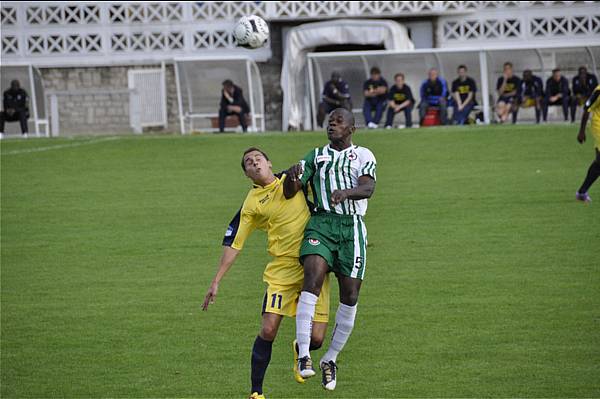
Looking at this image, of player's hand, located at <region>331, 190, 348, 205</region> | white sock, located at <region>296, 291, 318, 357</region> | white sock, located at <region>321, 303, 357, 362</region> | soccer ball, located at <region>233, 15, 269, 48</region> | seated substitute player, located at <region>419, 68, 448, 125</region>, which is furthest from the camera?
seated substitute player, located at <region>419, 68, 448, 125</region>

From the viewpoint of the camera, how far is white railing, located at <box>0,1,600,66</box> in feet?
129

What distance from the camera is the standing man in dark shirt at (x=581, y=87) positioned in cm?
3353

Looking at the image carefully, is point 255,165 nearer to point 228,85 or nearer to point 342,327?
point 342,327

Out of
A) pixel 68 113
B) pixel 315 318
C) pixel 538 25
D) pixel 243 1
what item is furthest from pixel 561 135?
pixel 315 318

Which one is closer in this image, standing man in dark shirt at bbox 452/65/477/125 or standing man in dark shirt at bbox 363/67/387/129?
standing man in dark shirt at bbox 452/65/477/125

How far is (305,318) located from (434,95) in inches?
983

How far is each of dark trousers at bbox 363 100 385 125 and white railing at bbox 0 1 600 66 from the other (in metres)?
6.17

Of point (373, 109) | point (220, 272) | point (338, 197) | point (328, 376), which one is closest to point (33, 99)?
point (373, 109)

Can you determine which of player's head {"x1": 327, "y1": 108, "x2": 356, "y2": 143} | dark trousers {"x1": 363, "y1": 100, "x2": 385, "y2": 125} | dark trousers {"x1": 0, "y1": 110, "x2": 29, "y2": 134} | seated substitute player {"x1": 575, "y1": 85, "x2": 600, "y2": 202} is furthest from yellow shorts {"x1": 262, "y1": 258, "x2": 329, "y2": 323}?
dark trousers {"x1": 0, "y1": 110, "x2": 29, "y2": 134}

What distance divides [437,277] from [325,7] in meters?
25.0

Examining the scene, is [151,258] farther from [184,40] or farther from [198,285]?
[184,40]

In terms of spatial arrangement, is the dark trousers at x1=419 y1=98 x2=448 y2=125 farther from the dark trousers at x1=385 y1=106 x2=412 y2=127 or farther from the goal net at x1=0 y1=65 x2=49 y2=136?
the goal net at x1=0 y1=65 x2=49 y2=136

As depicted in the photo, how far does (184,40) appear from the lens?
40781mm

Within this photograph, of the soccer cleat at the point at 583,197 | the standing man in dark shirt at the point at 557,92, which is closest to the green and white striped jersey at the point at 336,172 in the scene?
the soccer cleat at the point at 583,197
